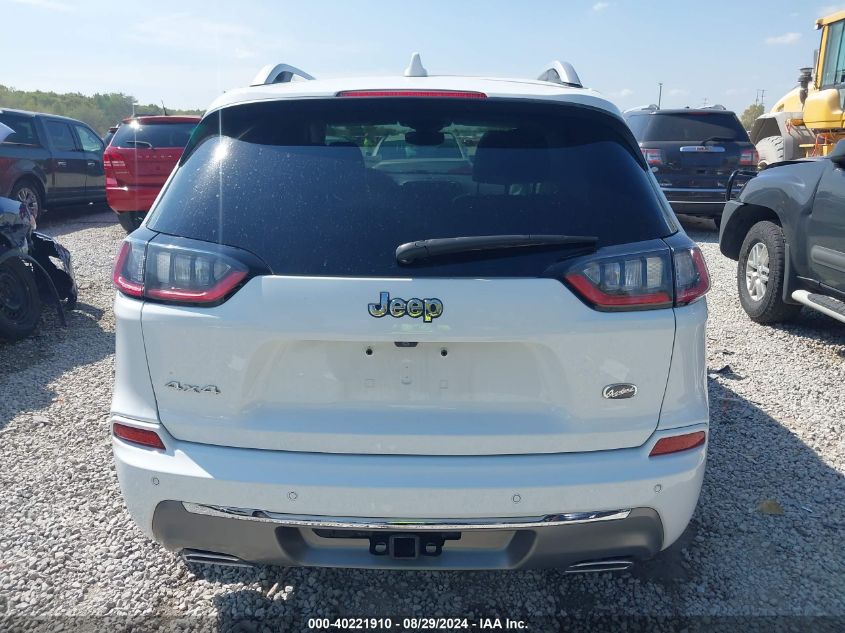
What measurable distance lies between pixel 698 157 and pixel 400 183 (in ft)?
32.1

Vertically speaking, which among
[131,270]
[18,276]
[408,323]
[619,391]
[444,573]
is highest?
[131,270]

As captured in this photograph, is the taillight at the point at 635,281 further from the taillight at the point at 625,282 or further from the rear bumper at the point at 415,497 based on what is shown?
the rear bumper at the point at 415,497

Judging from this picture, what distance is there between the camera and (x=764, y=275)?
19.7ft

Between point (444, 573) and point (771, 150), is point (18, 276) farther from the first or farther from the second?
point (771, 150)

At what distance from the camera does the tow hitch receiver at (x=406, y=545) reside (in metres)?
2.07

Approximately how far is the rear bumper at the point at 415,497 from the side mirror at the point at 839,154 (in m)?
3.63

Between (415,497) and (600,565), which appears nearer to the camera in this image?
(415,497)

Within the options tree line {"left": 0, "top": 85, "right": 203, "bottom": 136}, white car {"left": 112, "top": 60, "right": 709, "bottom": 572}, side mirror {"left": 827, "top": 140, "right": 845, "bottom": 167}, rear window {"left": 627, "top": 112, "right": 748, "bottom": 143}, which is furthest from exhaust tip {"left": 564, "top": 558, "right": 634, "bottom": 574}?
tree line {"left": 0, "top": 85, "right": 203, "bottom": 136}

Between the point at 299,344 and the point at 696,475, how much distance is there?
4.16 ft

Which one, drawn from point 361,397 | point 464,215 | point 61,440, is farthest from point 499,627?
point 61,440

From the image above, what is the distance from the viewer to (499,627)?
2490 millimetres

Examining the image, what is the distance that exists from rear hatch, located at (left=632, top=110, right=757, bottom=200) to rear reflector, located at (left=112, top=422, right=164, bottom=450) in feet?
32.2

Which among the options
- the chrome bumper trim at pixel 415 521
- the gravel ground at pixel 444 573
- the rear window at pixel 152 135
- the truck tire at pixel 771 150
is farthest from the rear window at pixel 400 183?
the truck tire at pixel 771 150

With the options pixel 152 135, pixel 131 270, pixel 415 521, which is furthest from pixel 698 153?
pixel 131 270
